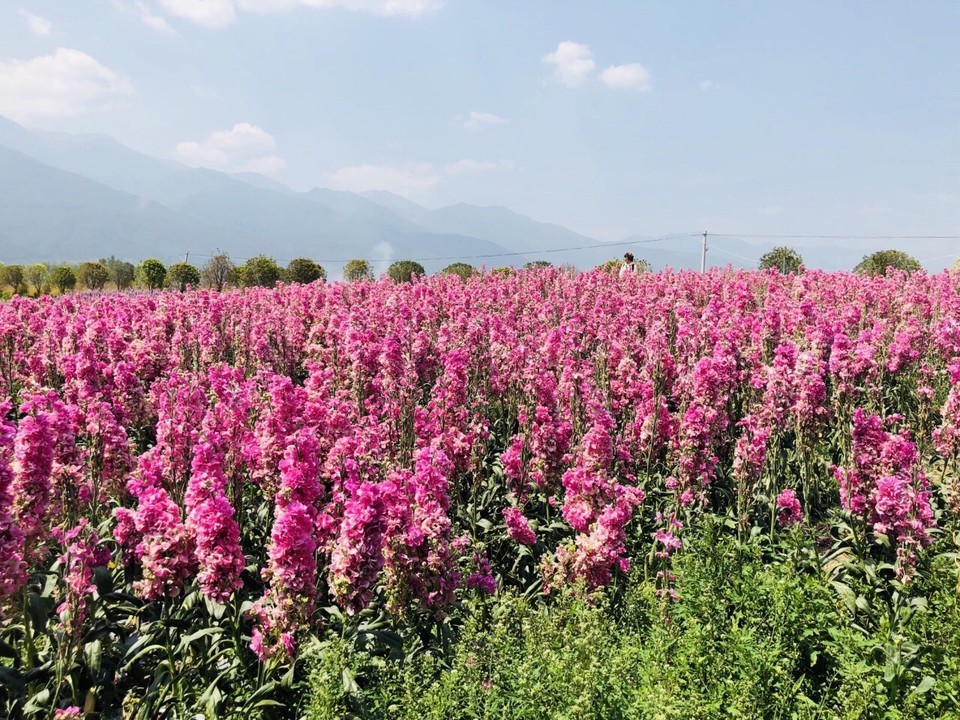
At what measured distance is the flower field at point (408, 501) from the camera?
4.41 meters

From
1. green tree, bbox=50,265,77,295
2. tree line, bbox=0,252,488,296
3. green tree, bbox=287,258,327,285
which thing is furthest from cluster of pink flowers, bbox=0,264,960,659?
green tree, bbox=50,265,77,295

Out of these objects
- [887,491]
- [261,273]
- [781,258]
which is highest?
[781,258]

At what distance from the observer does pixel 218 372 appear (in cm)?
736

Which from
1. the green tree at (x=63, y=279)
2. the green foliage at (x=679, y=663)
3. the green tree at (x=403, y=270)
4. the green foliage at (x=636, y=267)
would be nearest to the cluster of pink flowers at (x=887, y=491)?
the green foliage at (x=679, y=663)

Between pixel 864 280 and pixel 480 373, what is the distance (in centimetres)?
1194

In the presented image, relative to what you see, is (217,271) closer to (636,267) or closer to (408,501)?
(636,267)

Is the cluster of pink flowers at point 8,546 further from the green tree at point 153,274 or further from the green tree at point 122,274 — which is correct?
the green tree at point 122,274

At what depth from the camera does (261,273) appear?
3422 centimetres

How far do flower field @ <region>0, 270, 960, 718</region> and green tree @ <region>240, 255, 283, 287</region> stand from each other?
2515 centimetres

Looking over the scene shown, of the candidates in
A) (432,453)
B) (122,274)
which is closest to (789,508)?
(432,453)

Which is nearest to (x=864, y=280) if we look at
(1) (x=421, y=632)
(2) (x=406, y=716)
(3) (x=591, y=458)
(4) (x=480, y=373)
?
(4) (x=480, y=373)

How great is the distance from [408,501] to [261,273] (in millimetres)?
32140

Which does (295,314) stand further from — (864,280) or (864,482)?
(864,280)

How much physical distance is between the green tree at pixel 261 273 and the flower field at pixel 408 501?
82.5ft
